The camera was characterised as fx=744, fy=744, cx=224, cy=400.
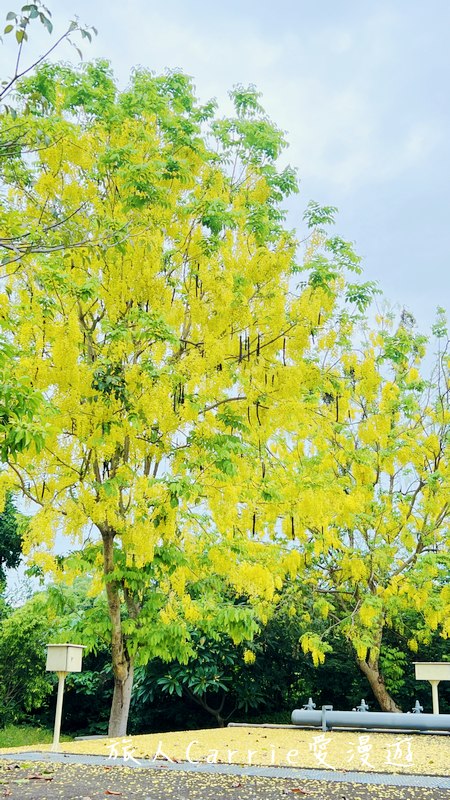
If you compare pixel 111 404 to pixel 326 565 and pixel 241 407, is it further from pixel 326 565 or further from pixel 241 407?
pixel 326 565

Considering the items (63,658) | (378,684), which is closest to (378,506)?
(378,684)

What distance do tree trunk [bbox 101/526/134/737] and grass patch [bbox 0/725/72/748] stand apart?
3.53 m

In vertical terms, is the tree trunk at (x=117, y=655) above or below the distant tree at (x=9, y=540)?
below

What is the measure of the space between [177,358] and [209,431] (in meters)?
1.06

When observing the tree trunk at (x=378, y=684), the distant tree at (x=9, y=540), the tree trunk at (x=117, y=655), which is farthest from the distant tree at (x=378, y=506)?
the distant tree at (x=9, y=540)

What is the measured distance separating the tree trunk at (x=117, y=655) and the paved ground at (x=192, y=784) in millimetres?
2588

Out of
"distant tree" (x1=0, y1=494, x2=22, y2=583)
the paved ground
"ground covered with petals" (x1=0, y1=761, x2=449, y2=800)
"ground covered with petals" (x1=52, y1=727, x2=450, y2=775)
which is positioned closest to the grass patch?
"distant tree" (x1=0, y1=494, x2=22, y2=583)

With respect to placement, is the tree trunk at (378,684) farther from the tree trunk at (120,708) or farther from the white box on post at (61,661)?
the white box on post at (61,661)

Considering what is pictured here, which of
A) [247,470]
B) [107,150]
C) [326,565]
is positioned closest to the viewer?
[107,150]

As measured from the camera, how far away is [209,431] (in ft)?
24.3

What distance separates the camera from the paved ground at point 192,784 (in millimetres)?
3932

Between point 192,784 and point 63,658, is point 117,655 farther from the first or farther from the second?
point 192,784

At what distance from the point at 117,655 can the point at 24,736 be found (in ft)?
15.0

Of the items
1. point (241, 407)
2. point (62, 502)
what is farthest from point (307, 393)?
point (62, 502)
